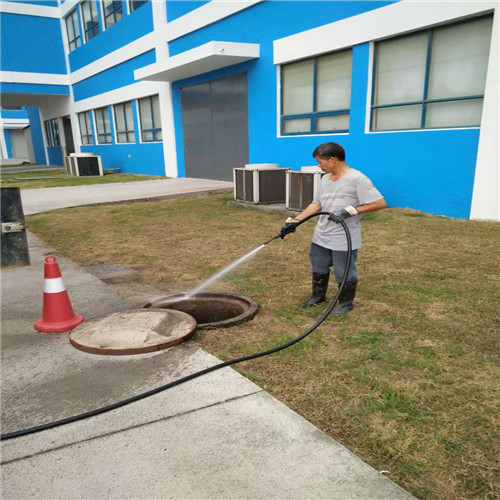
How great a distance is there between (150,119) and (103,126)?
6.07 m

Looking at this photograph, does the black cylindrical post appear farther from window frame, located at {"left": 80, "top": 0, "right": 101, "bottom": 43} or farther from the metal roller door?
the metal roller door

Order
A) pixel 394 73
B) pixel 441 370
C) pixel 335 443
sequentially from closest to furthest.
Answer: pixel 335 443 → pixel 441 370 → pixel 394 73

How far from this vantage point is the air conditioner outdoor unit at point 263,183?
9555mm

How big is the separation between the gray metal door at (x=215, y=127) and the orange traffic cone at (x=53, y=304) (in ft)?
35.0

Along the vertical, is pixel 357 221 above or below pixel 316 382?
above

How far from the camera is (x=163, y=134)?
17.8 meters

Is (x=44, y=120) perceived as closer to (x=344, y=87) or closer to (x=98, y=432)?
(x=344, y=87)

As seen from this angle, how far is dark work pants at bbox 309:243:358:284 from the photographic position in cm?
362

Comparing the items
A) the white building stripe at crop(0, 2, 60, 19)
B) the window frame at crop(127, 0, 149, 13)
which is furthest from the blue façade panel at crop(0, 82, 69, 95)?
the window frame at crop(127, 0, 149, 13)

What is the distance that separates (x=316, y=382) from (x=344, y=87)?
871 centimetres

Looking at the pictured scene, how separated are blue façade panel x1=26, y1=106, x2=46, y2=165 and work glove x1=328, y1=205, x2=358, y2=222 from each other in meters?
36.4

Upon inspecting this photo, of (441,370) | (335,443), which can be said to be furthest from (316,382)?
(441,370)

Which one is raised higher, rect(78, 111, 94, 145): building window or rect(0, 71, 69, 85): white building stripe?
rect(0, 71, 69, 85): white building stripe

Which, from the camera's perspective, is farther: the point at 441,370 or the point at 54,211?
the point at 54,211
